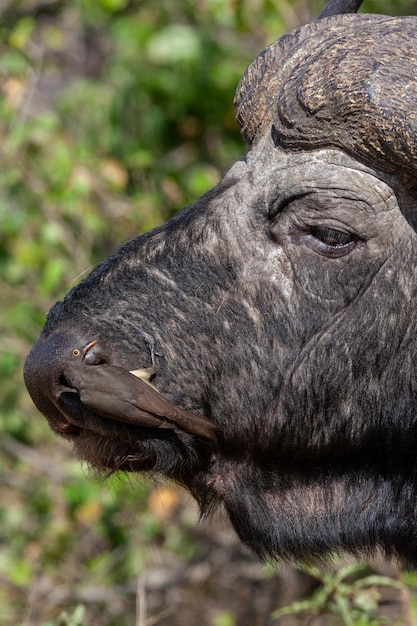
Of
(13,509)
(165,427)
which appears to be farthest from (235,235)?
(13,509)

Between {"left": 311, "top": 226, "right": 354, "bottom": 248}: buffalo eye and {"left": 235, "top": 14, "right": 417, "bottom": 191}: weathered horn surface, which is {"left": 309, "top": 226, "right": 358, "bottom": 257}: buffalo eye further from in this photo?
{"left": 235, "top": 14, "right": 417, "bottom": 191}: weathered horn surface

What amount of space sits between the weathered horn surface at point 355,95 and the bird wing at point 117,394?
3.16 feet

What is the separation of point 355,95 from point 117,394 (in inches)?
47.5

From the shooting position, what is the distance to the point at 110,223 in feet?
25.2

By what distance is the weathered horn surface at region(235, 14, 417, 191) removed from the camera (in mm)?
3182

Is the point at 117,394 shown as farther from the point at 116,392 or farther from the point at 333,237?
the point at 333,237

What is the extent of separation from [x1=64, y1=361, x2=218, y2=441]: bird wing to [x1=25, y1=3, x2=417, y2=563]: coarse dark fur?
0.06 metres

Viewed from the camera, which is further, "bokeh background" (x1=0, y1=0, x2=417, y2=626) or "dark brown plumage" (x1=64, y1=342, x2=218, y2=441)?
"bokeh background" (x1=0, y1=0, x2=417, y2=626)

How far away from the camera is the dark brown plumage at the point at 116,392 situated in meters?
3.29

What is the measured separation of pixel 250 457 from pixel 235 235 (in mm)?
825

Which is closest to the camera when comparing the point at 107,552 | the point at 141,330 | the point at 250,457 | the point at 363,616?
the point at 141,330

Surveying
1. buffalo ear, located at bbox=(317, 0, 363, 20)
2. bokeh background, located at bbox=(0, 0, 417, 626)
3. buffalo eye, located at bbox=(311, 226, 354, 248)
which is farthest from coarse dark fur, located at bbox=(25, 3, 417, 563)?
bokeh background, located at bbox=(0, 0, 417, 626)

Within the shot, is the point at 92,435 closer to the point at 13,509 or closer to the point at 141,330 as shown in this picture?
the point at 141,330

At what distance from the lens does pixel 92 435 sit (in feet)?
11.6
